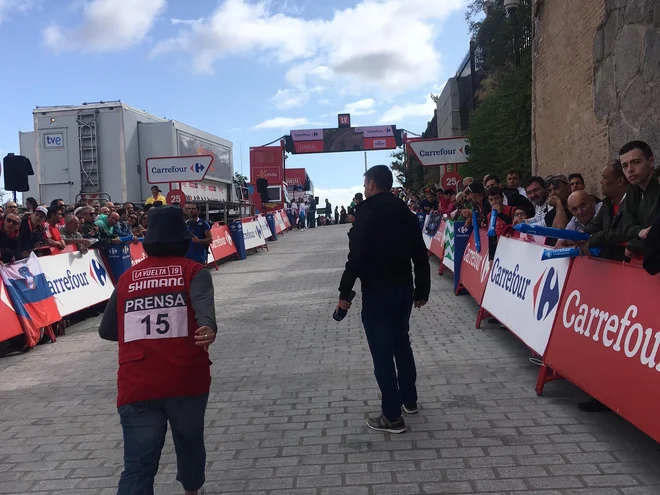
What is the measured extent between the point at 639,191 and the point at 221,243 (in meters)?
13.7

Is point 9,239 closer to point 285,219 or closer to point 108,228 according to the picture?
point 108,228

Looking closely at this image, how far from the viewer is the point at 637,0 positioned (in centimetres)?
850

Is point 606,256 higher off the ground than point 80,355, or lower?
higher

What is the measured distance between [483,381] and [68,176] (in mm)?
Result: 16892

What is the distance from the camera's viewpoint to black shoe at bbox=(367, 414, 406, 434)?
404 centimetres

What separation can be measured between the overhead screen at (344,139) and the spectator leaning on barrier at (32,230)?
157 feet

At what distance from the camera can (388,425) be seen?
4.06m

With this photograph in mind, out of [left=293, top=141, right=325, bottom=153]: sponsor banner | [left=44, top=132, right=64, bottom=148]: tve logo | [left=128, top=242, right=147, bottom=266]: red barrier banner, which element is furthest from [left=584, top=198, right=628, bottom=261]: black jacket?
[left=293, top=141, right=325, bottom=153]: sponsor banner

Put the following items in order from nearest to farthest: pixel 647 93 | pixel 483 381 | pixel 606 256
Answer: pixel 606 256
pixel 483 381
pixel 647 93

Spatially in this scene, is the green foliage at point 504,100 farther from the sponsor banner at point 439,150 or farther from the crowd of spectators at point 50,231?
the crowd of spectators at point 50,231

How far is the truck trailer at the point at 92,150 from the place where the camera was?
18.2 meters

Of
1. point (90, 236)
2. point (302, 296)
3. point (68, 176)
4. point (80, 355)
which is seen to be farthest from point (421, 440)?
point (68, 176)

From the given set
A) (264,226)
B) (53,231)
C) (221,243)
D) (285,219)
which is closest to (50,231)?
(53,231)

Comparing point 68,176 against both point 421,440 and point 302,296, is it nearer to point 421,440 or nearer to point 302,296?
point 302,296
